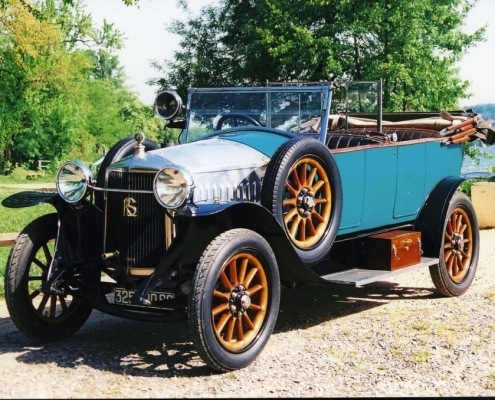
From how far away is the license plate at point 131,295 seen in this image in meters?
5.32

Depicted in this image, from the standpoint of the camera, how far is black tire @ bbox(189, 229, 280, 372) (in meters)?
4.94

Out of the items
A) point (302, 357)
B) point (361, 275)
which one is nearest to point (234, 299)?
point (302, 357)

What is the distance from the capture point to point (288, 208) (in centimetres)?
584

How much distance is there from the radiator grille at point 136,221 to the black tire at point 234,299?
0.53 m

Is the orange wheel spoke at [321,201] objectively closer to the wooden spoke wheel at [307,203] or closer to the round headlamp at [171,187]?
the wooden spoke wheel at [307,203]

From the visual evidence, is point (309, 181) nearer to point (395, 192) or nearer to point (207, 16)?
point (395, 192)

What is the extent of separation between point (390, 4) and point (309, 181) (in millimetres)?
20155

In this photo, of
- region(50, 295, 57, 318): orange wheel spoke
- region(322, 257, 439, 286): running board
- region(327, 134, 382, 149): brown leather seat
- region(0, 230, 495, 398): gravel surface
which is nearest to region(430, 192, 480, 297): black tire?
region(0, 230, 495, 398): gravel surface

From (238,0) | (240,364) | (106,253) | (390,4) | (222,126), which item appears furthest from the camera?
(238,0)

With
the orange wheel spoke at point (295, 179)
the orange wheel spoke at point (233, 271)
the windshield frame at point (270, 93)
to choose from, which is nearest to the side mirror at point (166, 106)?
the windshield frame at point (270, 93)

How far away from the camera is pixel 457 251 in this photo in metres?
7.71

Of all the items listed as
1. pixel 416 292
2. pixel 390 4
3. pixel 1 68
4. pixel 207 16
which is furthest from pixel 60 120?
pixel 416 292

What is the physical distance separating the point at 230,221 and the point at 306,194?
67cm

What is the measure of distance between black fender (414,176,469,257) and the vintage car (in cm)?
1
